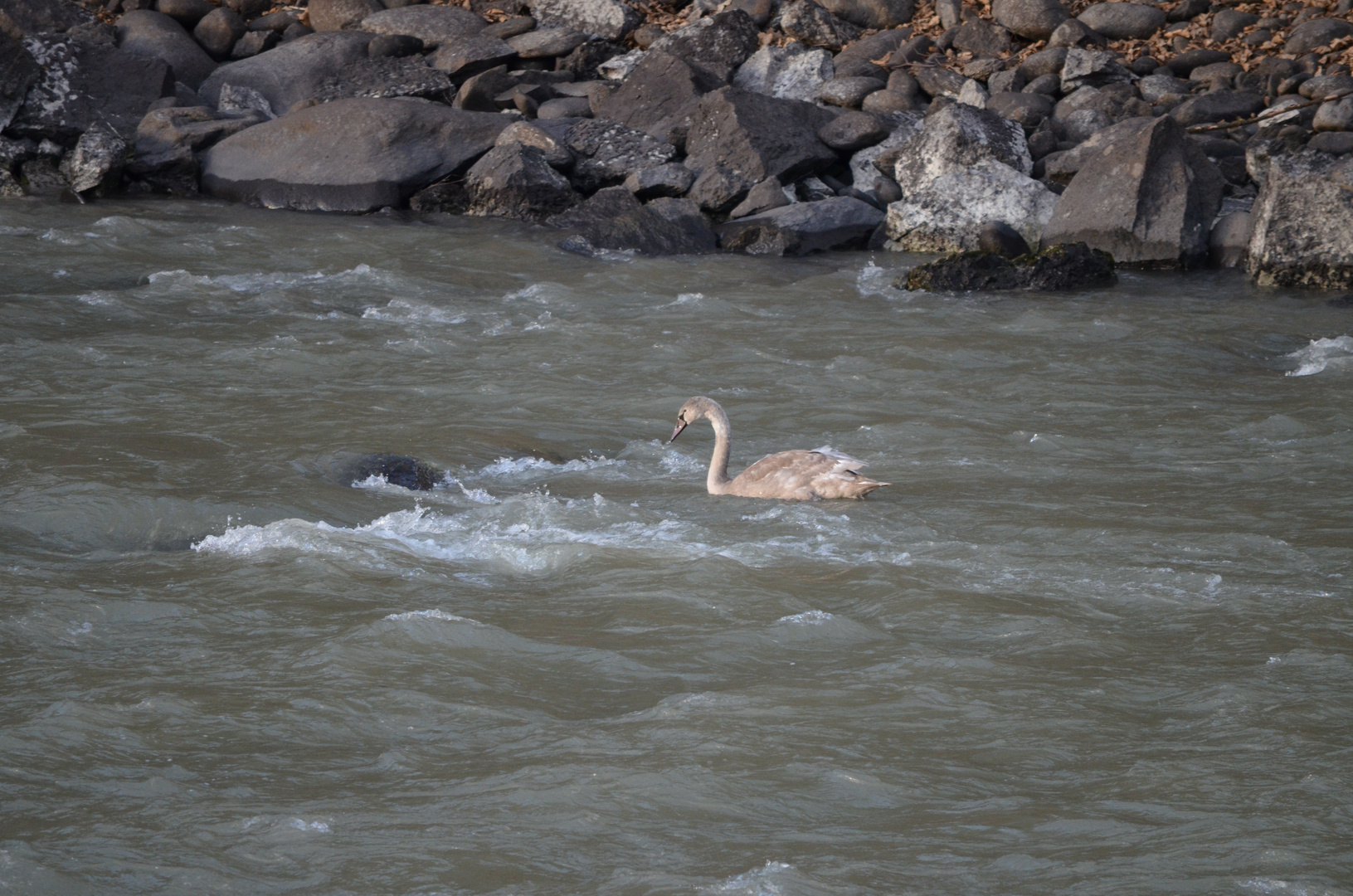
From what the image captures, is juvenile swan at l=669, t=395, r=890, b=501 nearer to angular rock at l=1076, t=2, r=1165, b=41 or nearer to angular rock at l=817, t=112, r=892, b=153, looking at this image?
angular rock at l=817, t=112, r=892, b=153

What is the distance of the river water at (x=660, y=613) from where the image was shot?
3953 millimetres

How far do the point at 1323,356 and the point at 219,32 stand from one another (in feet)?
52.9

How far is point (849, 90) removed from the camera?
58.7 feet

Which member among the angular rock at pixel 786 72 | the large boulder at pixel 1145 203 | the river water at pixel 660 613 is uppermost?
the angular rock at pixel 786 72

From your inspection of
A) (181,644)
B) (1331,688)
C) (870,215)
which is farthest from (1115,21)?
(181,644)

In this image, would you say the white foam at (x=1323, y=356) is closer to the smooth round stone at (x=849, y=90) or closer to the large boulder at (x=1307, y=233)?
the large boulder at (x=1307, y=233)

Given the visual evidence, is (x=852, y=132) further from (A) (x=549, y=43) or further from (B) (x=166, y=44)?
(B) (x=166, y=44)

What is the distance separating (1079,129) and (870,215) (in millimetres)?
3396

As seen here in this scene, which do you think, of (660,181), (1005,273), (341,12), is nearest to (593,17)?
(341,12)

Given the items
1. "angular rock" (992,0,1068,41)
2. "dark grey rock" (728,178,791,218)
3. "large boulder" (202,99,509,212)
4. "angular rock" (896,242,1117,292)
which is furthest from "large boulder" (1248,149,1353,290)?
"large boulder" (202,99,509,212)

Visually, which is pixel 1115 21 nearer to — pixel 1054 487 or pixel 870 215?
pixel 870 215

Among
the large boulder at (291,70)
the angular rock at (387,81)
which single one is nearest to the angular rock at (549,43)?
the angular rock at (387,81)

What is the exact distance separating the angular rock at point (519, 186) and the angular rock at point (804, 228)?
6.76 feet

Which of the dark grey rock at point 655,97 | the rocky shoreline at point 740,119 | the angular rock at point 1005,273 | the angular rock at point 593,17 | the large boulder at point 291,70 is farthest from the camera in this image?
the angular rock at point 593,17
